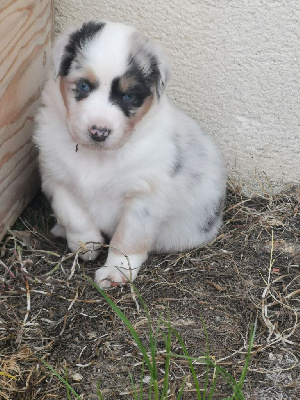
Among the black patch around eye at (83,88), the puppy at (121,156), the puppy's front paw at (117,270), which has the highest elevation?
the black patch around eye at (83,88)

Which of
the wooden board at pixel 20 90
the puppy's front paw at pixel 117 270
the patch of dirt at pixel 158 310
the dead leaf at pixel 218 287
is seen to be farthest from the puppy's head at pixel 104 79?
the dead leaf at pixel 218 287

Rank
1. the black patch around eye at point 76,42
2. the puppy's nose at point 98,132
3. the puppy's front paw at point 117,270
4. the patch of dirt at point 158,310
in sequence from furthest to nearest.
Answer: the puppy's front paw at point 117,270, the black patch around eye at point 76,42, the puppy's nose at point 98,132, the patch of dirt at point 158,310

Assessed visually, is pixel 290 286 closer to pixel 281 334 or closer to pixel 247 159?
pixel 281 334

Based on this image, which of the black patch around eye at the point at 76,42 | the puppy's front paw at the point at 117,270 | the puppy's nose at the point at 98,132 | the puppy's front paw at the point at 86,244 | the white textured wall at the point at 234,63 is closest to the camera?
the puppy's nose at the point at 98,132

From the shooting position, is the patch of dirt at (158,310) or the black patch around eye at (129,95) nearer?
the patch of dirt at (158,310)

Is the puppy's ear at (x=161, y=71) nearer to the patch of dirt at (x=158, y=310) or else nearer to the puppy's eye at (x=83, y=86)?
the puppy's eye at (x=83, y=86)

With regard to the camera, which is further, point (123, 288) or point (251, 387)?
point (123, 288)

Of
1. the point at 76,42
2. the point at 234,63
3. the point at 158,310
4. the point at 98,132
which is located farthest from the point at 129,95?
the point at 234,63

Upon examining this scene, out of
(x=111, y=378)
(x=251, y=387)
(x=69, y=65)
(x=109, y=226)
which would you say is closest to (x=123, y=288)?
(x=109, y=226)
